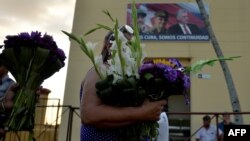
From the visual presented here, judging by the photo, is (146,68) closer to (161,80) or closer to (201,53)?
(161,80)

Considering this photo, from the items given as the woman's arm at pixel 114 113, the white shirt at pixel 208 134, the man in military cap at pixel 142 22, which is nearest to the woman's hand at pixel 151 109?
the woman's arm at pixel 114 113

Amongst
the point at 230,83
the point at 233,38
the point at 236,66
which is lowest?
the point at 230,83

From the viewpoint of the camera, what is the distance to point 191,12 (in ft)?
30.0

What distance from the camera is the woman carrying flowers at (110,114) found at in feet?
4.83

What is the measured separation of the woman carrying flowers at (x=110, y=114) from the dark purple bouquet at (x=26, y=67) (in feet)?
1.43

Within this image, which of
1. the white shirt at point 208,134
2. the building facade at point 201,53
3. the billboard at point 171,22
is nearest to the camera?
the white shirt at point 208,134

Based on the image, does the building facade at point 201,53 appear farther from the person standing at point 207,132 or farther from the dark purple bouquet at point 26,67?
the dark purple bouquet at point 26,67

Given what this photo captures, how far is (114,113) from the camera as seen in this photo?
58.2 inches

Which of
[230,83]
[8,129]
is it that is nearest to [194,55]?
[230,83]

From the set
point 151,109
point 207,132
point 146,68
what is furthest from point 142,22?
point 151,109

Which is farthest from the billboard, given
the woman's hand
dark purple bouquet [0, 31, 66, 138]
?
the woman's hand

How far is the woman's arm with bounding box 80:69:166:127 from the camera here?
147cm

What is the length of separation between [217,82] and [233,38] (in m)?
1.21

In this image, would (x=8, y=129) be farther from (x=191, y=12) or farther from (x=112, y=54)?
(x=191, y=12)
